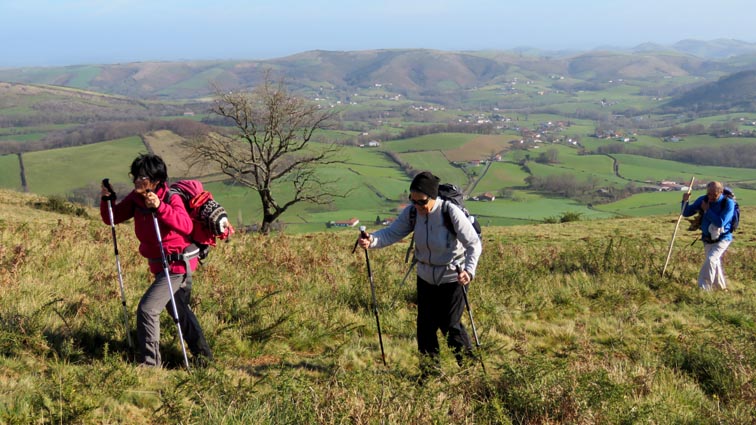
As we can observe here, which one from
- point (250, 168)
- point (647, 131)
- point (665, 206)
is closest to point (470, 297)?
point (250, 168)

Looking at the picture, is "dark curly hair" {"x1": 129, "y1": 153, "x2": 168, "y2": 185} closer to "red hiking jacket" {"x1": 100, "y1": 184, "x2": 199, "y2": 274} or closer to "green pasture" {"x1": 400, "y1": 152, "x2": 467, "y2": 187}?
"red hiking jacket" {"x1": 100, "y1": 184, "x2": 199, "y2": 274}

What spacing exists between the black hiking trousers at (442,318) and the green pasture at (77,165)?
7359cm

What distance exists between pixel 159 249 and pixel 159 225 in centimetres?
26

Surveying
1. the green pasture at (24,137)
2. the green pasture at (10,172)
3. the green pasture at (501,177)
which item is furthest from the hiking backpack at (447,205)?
the green pasture at (24,137)

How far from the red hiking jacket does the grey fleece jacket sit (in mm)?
2430

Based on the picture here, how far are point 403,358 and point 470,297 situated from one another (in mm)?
2592

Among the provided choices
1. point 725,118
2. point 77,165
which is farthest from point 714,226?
point 725,118

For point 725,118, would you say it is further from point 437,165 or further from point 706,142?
point 437,165

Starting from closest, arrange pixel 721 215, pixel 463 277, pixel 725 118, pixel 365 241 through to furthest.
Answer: pixel 463 277 < pixel 365 241 < pixel 721 215 < pixel 725 118

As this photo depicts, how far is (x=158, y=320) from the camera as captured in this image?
16.6 feet

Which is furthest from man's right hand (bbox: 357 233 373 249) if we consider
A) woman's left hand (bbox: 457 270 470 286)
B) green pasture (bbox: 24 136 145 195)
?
green pasture (bbox: 24 136 145 195)

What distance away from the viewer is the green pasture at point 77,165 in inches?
2832

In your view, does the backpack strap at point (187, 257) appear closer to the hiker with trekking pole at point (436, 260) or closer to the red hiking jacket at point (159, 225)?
the red hiking jacket at point (159, 225)

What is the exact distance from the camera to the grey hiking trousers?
5.02 metres
